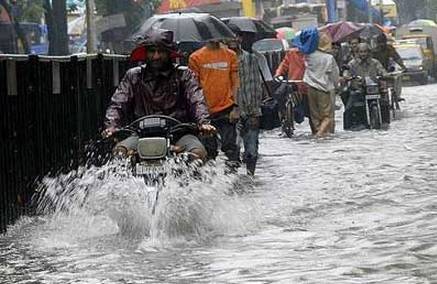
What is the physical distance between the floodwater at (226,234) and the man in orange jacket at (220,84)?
748 mm

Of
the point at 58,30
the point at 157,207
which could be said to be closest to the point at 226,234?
the point at 157,207

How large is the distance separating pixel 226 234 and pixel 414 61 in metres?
37.1

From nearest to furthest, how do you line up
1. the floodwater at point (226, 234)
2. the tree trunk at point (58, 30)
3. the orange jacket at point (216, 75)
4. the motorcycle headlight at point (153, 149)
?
the floodwater at point (226, 234) < the motorcycle headlight at point (153, 149) < the orange jacket at point (216, 75) < the tree trunk at point (58, 30)

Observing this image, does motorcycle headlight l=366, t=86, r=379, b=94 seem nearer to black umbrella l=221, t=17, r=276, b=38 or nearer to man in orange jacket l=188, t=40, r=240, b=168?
black umbrella l=221, t=17, r=276, b=38

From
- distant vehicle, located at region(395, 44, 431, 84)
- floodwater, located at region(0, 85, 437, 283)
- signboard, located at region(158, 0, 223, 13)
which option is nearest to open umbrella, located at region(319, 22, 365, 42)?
signboard, located at region(158, 0, 223, 13)

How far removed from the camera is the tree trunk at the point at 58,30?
1417 inches

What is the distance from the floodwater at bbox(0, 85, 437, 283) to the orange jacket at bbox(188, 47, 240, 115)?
3.23 ft

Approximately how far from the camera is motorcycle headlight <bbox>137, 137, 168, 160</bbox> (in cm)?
920

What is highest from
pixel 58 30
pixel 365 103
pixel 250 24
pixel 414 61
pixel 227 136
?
pixel 250 24

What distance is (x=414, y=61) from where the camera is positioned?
4591cm

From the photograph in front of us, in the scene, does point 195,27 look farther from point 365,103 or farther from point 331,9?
point 331,9

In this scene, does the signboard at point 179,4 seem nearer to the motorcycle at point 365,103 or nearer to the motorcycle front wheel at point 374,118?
the motorcycle at point 365,103

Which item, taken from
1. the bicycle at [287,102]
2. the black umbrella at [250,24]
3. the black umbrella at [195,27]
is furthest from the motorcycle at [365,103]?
the black umbrella at [195,27]

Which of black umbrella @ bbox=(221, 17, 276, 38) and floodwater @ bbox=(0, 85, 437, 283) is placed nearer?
floodwater @ bbox=(0, 85, 437, 283)
